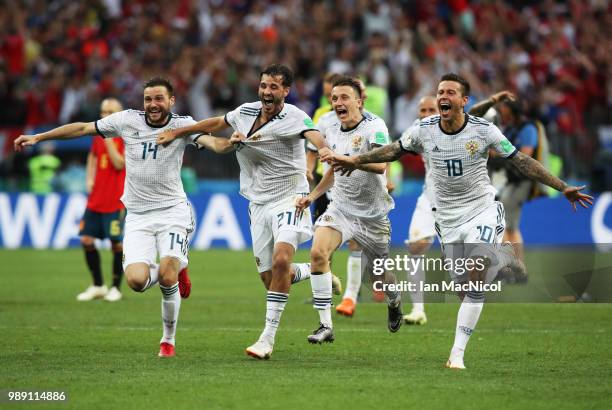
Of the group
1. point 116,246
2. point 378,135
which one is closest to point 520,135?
point 378,135

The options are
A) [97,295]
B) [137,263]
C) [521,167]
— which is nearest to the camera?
[521,167]

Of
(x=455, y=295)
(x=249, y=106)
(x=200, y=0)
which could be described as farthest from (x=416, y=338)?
(x=200, y=0)

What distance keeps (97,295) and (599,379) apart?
8429mm

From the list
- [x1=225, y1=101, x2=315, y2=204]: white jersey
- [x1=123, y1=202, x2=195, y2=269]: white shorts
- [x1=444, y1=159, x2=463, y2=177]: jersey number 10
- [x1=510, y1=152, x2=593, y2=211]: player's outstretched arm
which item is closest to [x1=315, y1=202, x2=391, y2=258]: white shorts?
[x1=225, y1=101, x2=315, y2=204]: white jersey

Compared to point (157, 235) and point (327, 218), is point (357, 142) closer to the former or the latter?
point (327, 218)

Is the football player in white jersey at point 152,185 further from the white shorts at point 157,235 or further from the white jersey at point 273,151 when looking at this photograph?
the white jersey at point 273,151

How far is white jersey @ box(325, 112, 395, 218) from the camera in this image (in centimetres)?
1185

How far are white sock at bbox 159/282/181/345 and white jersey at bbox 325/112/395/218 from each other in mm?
2084

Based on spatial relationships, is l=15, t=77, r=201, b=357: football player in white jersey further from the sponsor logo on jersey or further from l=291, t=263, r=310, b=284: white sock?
the sponsor logo on jersey

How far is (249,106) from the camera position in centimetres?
1118

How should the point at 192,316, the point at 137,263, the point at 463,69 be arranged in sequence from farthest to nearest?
the point at 463,69, the point at 192,316, the point at 137,263

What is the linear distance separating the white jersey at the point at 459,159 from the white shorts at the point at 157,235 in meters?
2.17

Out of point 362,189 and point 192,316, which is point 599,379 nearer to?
point 362,189

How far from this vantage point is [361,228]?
39.1 ft
